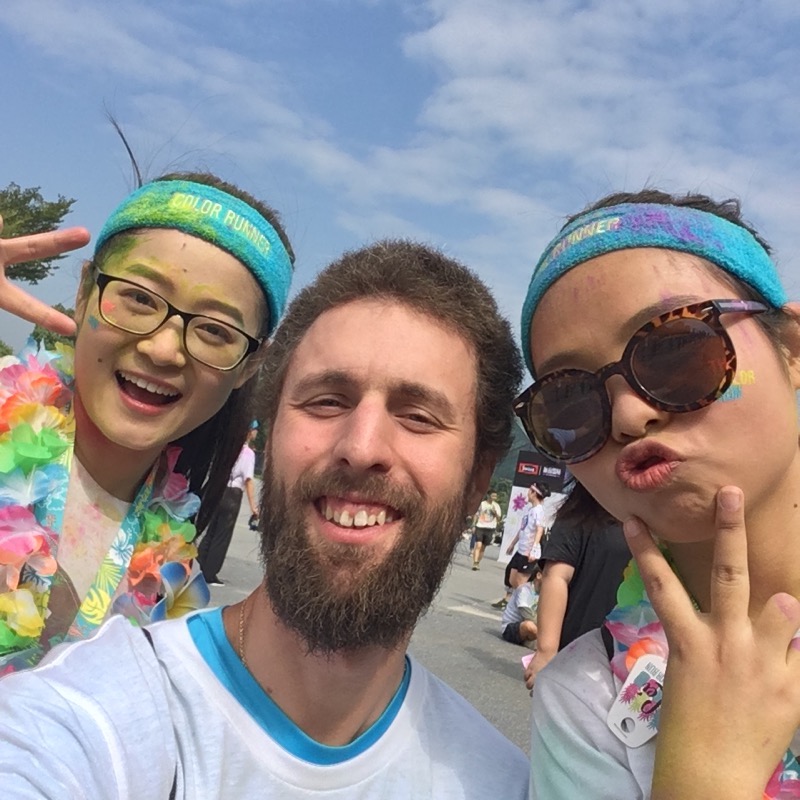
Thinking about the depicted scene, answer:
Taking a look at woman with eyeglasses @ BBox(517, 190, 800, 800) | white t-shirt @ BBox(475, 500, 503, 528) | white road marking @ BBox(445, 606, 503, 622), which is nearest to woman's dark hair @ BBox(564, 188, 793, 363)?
woman with eyeglasses @ BBox(517, 190, 800, 800)

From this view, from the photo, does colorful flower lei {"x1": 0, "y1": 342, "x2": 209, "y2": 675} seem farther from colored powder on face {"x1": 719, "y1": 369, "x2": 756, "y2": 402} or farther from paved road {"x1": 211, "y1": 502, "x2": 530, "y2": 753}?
colored powder on face {"x1": 719, "y1": 369, "x2": 756, "y2": 402}

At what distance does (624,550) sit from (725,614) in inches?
110

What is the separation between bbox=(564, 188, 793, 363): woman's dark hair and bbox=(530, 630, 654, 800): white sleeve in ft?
2.57

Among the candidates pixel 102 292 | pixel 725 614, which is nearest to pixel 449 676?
pixel 102 292

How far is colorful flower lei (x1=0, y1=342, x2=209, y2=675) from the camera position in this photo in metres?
2.00

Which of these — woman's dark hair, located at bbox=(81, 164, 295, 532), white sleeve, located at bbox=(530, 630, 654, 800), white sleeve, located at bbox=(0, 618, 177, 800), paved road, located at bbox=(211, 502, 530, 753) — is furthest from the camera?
paved road, located at bbox=(211, 502, 530, 753)

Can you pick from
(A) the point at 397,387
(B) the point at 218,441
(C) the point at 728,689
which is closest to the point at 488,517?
(B) the point at 218,441

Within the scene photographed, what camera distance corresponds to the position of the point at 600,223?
5.73ft

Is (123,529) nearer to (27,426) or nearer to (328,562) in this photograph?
(27,426)

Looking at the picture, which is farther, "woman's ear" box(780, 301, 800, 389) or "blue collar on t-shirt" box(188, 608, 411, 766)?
"woman's ear" box(780, 301, 800, 389)

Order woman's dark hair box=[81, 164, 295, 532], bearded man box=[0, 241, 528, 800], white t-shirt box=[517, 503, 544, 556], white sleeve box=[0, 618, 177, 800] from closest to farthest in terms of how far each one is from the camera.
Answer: white sleeve box=[0, 618, 177, 800], bearded man box=[0, 241, 528, 800], woman's dark hair box=[81, 164, 295, 532], white t-shirt box=[517, 503, 544, 556]

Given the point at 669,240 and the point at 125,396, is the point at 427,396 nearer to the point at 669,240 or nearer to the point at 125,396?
the point at 669,240

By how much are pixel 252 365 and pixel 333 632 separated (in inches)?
47.6

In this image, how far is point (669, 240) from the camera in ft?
5.42
